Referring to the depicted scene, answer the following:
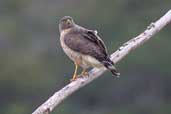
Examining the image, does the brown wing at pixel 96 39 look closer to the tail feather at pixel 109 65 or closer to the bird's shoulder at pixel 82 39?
the bird's shoulder at pixel 82 39

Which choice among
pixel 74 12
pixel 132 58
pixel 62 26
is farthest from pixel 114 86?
pixel 62 26

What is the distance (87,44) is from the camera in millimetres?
10047

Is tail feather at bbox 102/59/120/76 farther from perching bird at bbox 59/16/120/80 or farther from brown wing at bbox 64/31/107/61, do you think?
brown wing at bbox 64/31/107/61

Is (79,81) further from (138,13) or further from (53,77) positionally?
(138,13)

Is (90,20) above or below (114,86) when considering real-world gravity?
above

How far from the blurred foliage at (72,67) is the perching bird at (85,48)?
57.1 ft

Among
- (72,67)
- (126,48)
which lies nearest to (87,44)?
(126,48)

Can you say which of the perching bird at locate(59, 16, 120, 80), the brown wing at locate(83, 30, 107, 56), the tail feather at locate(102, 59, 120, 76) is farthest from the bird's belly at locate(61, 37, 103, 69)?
the tail feather at locate(102, 59, 120, 76)

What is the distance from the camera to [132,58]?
3062cm

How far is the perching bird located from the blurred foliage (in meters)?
17.4

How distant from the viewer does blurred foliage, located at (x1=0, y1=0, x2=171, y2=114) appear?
29484 millimetres

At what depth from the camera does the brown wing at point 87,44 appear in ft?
32.5

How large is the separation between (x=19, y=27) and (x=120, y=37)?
3.71 m

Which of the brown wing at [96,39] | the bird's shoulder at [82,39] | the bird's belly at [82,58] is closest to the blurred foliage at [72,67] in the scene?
the bird's shoulder at [82,39]
